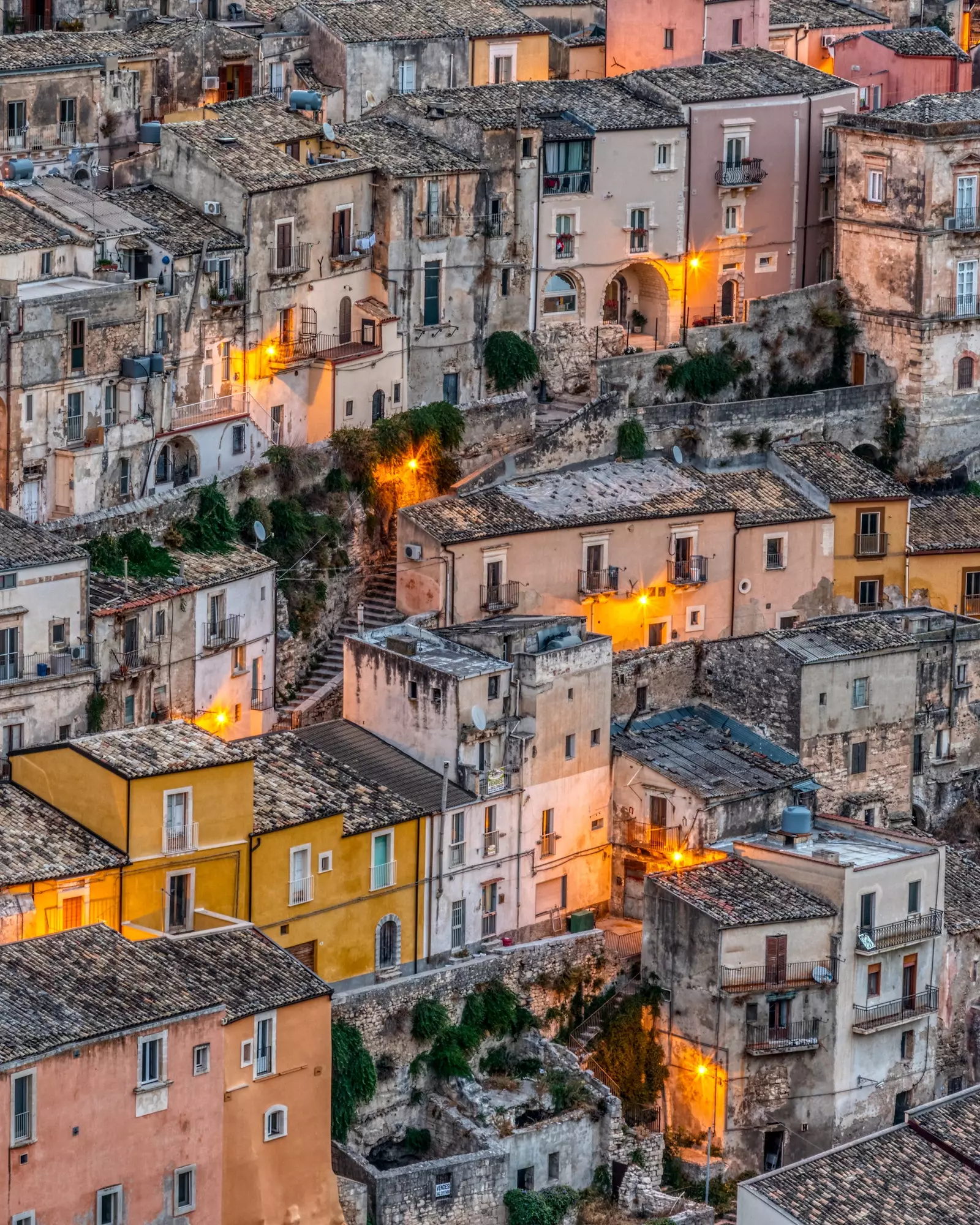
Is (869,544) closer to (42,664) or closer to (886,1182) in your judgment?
(886,1182)

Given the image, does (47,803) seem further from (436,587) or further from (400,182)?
(400,182)

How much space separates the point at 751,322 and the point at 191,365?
19998 millimetres

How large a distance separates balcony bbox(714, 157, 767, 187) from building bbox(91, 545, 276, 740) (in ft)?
73.0

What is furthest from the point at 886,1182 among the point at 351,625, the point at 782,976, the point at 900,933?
the point at 351,625

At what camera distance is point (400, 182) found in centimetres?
11469

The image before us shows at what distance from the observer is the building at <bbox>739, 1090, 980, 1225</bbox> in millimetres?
92438

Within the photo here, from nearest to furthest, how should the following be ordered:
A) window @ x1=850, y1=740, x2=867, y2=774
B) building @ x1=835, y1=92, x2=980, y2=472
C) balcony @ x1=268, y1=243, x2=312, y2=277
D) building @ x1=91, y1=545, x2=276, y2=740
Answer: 1. building @ x1=91, y1=545, x2=276, y2=740
2. window @ x1=850, y1=740, x2=867, y2=774
3. balcony @ x1=268, y1=243, x2=312, y2=277
4. building @ x1=835, y1=92, x2=980, y2=472

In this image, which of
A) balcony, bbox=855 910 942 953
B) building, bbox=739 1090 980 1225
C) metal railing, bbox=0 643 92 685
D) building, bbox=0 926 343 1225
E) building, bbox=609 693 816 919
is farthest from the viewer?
building, bbox=609 693 816 919

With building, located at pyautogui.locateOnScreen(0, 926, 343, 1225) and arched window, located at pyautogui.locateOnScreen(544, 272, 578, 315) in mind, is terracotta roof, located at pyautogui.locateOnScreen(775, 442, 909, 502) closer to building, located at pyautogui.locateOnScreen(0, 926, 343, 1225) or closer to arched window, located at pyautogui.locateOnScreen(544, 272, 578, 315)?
arched window, located at pyautogui.locateOnScreen(544, 272, 578, 315)

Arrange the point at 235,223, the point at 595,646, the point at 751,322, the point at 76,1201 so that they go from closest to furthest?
the point at 76,1201 < the point at 595,646 < the point at 235,223 < the point at 751,322

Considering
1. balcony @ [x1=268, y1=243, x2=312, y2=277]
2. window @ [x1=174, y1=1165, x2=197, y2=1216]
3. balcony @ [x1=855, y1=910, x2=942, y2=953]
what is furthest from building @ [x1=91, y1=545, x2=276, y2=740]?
balcony @ [x1=855, y1=910, x2=942, y2=953]

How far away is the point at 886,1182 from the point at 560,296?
34.6 meters

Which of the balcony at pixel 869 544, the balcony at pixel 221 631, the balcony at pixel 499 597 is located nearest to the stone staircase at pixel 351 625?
the balcony at pixel 499 597

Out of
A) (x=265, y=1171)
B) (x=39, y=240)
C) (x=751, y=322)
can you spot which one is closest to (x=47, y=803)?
(x=265, y=1171)
